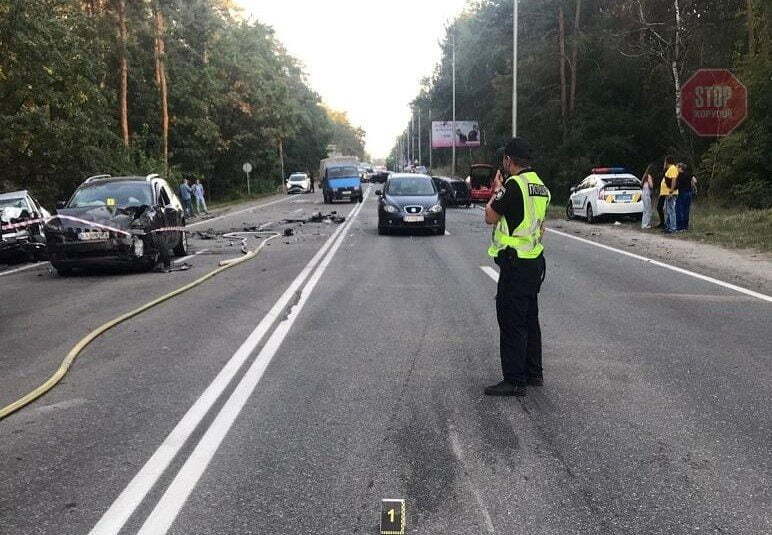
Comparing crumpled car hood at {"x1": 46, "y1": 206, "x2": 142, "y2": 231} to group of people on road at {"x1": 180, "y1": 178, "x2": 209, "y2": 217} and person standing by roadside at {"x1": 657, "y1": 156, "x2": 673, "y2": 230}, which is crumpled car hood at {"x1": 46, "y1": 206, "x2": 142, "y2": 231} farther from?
group of people on road at {"x1": 180, "y1": 178, "x2": 209, "y2": 217}

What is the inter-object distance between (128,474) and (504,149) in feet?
10.9

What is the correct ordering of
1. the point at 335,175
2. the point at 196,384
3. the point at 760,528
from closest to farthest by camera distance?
the point at 760,528, the point at 196,384, the point at 335,175

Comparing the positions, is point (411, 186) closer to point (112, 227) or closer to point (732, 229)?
point (732, 229)

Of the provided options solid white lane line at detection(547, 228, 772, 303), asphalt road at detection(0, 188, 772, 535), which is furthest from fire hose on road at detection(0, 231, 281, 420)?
solid white lane line at detection(547, 228, 772, 303)

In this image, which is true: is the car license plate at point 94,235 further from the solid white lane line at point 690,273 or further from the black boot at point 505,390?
the solid white lane line at point 690,273

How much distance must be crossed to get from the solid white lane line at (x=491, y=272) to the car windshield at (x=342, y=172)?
2890cm

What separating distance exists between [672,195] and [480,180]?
19398 millimetres

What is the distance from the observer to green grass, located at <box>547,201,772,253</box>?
15612 millimetres

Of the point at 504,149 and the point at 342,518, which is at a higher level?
the point at 504,149

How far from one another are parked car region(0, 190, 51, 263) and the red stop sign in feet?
74.9

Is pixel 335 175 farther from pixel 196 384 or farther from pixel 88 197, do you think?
pixel 196 384

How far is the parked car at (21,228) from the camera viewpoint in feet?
48.8

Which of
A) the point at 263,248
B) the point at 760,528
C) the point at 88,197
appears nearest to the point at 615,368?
the point at 760,528

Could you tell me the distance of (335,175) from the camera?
135 ft
